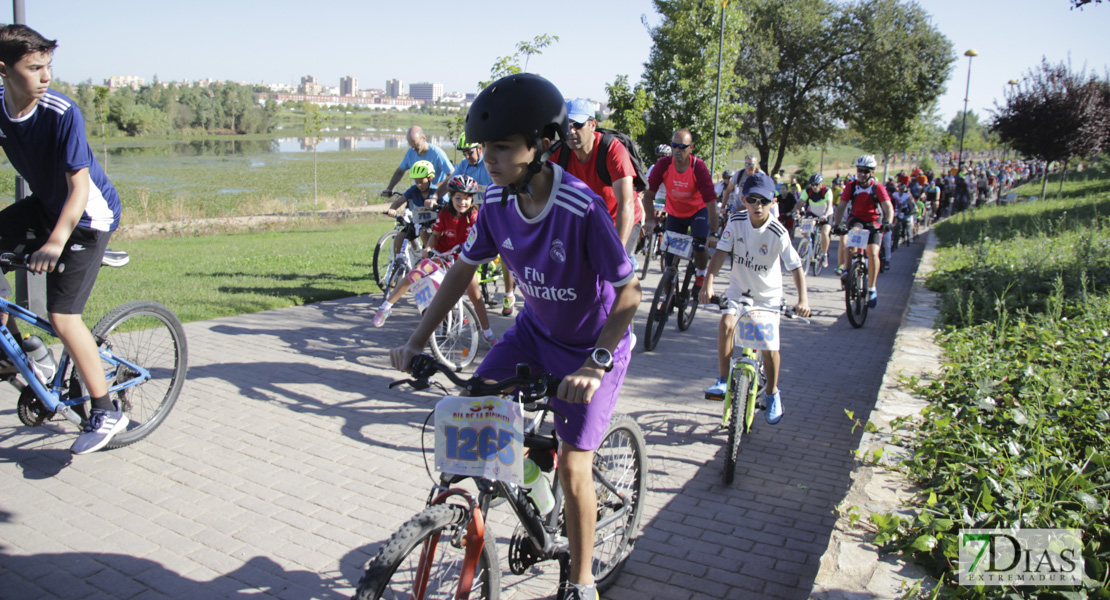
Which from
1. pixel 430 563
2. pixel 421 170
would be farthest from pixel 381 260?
pixel 430 563

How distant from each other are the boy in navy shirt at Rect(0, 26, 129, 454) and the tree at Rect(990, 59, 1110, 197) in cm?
3361

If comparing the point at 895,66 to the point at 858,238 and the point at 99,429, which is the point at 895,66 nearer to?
the point at 858,238

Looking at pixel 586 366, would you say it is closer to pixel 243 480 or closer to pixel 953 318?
pixel 243 480

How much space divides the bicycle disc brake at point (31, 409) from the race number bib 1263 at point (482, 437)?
129 inches

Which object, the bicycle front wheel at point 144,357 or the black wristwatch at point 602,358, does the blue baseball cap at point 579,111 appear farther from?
the black wristwatch at point 602,358

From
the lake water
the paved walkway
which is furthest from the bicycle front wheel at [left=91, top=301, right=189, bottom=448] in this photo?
the lake water

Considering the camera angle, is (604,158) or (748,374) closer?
(748,374)

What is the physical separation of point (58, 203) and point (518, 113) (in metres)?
3.25

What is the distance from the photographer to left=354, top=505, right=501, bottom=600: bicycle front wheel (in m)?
2.30

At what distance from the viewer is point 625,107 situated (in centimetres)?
1927

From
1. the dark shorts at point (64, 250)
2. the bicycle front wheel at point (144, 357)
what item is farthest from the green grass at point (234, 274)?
the dark shorts at point (64, 250)

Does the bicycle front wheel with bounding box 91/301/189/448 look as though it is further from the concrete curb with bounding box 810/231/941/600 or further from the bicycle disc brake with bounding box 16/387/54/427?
the concrete curb with bounding box 810/231/941/600

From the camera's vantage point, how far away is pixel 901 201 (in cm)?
2002

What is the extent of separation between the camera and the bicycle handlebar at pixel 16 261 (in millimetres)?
4258
